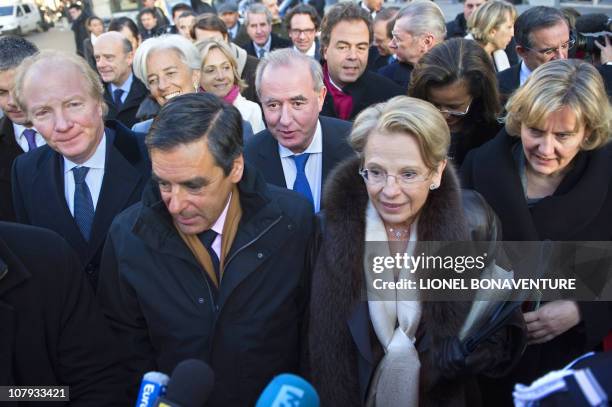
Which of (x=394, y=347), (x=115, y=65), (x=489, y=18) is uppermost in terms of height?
(x=115, y=65)

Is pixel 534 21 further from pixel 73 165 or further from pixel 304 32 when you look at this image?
pixel 304 32

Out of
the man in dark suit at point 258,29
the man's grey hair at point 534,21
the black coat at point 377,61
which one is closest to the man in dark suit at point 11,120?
the man's grey hair at point 534,21

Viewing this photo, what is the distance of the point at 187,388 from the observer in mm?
1447

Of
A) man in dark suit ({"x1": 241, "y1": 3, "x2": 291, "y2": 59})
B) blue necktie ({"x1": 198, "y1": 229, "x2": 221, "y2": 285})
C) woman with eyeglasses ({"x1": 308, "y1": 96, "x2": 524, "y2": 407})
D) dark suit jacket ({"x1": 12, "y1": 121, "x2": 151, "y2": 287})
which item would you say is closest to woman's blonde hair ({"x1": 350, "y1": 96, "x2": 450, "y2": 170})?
woman with eyeglasses ({"x1": 308, "y1": 96, "x2": 524, "y2": 407})

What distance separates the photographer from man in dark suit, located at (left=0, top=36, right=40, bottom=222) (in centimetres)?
383

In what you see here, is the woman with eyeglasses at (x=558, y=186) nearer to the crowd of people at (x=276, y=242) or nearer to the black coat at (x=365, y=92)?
the crowd of people at (x=276, y=242)

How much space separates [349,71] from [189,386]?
135 inches

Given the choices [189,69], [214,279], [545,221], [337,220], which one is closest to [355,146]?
[337,220]

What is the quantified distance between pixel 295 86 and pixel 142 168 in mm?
868

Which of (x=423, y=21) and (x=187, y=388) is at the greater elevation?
(x=423, y=21)

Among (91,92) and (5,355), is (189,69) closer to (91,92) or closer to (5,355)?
(91,92)

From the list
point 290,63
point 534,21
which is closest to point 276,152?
point 290,63

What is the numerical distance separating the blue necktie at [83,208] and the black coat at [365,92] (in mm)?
1969

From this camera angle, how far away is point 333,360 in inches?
90.1
